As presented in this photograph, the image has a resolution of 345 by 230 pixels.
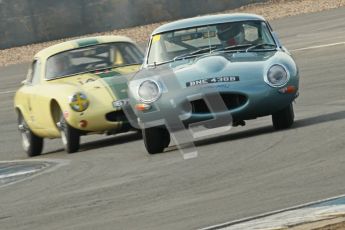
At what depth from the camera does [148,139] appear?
11.8 meters

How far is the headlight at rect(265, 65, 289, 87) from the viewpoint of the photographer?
1156 centimetres

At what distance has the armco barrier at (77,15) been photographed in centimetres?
3030

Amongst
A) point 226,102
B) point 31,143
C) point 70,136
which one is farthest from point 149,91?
point 31,143

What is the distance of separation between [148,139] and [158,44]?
4.38 feet

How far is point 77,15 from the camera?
30703 mm

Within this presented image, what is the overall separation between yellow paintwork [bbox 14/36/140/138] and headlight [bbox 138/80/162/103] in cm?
168

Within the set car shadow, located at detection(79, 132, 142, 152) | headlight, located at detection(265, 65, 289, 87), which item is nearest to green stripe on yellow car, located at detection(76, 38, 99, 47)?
car shadow, located at detection(79, 132, 142, 152)

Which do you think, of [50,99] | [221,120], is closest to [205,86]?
[221,120]

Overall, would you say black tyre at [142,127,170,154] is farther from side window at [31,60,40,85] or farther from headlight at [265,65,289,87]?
side window at [31,60,40,85]

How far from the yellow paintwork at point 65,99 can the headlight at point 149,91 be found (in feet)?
5.50

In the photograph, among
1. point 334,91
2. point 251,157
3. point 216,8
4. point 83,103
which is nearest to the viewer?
point 251,157

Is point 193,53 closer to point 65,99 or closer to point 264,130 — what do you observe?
point 264,130

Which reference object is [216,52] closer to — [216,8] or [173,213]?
[173,213]

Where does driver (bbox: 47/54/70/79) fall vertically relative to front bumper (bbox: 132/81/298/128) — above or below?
below
